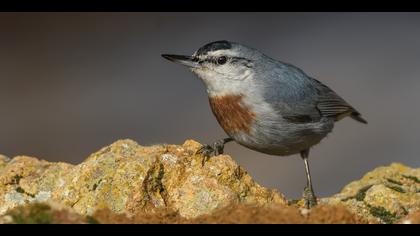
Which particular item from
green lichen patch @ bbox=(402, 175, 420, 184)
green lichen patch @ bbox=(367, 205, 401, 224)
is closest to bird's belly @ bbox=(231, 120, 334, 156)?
green lichen patch @ bbox=(402, 175, 420, 184)

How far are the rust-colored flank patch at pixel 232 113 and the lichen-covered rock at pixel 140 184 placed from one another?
40.6 inches

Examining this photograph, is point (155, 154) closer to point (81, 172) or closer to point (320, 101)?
point (81, 172)

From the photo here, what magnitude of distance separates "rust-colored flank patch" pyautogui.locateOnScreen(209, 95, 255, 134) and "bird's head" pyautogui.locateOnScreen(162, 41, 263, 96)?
2.5 inches

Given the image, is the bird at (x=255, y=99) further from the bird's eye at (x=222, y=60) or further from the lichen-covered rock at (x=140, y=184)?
the lichen-covered rock at (x=140, y=184)

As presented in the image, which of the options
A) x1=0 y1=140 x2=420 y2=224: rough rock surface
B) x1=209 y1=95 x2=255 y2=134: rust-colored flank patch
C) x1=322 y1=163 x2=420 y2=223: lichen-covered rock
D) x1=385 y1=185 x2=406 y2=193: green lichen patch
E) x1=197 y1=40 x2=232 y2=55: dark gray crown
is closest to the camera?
x1=0 y1=140 x2=420 y2=224: rough rock surface

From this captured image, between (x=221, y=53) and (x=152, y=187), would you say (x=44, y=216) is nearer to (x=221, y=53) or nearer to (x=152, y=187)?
(x=152, y=187)

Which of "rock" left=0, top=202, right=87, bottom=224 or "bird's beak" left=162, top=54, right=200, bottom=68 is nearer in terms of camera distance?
"rock" left=0, top=202, right=87, bottom=224

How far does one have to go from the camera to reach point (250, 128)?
493 cm

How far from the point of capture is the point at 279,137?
502 cm

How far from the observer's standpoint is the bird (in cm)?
496

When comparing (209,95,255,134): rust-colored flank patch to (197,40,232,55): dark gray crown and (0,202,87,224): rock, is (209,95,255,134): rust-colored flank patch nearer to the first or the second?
(197,40,232,55): dark gray crown

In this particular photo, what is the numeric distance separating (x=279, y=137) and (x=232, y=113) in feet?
1.34
